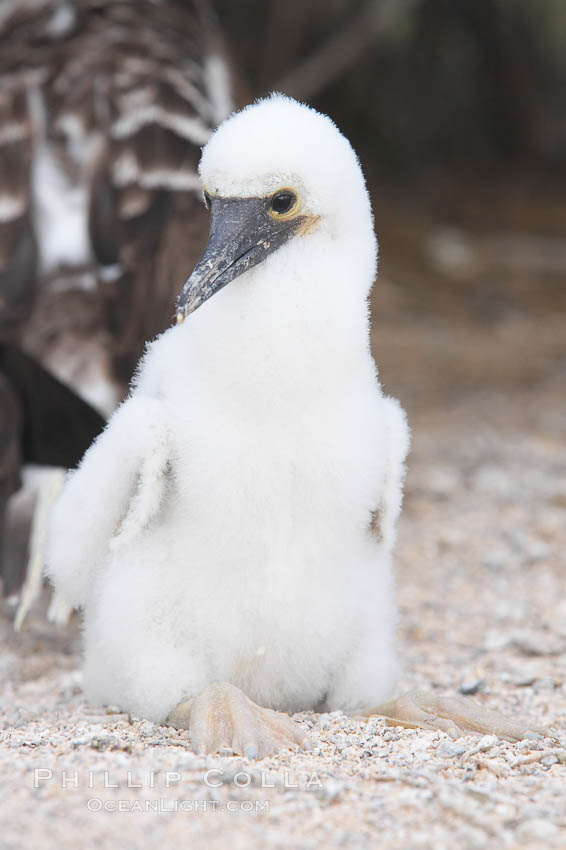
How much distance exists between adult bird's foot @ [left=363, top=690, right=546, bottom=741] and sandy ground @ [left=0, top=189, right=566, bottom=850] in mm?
48

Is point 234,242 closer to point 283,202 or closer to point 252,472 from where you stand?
point 283,202

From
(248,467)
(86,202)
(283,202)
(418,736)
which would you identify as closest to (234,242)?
(283,202)

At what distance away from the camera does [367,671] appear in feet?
10.0

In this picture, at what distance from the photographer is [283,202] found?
9.11 feet

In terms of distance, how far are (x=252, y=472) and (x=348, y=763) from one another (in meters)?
0.62

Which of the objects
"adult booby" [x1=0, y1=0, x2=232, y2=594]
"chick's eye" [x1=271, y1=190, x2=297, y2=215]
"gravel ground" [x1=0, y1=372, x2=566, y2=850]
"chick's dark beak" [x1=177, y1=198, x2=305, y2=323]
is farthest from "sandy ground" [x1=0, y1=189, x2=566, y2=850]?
"chick's eye" [x1=271, y1=190, x2=297, y2=215]

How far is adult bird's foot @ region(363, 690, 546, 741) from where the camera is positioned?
9.43ft

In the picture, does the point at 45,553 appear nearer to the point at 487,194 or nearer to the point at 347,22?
the point at 347,22

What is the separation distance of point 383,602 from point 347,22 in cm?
642

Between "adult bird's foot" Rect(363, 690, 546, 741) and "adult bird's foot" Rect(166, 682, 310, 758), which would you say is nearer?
"adult bird's foot" Rect(166, 682, 310, 758)

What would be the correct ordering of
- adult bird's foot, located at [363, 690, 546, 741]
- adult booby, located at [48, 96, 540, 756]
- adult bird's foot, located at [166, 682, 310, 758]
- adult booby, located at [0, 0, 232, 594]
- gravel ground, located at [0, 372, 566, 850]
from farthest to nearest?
adult booby, located at [0, 0, 232, 594], adult bird's foot, located at [363, 690, 546, 741], adult booby, located at [48, 96, 540, 756], adult bird's foot, located at [166, 682, 310, 758], gravel ground, located at [0, 372, 566, 850]

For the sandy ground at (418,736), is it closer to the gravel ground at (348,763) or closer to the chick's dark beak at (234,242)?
the gravel ground at (348,763)

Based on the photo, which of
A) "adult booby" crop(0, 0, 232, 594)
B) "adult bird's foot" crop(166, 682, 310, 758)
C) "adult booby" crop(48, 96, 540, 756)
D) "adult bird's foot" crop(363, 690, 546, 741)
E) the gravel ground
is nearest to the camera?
the gravel ground

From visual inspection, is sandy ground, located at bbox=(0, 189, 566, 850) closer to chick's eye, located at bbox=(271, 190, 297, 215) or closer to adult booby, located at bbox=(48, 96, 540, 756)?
adult booby, located at bbox=(48, 96, 540, 756)
